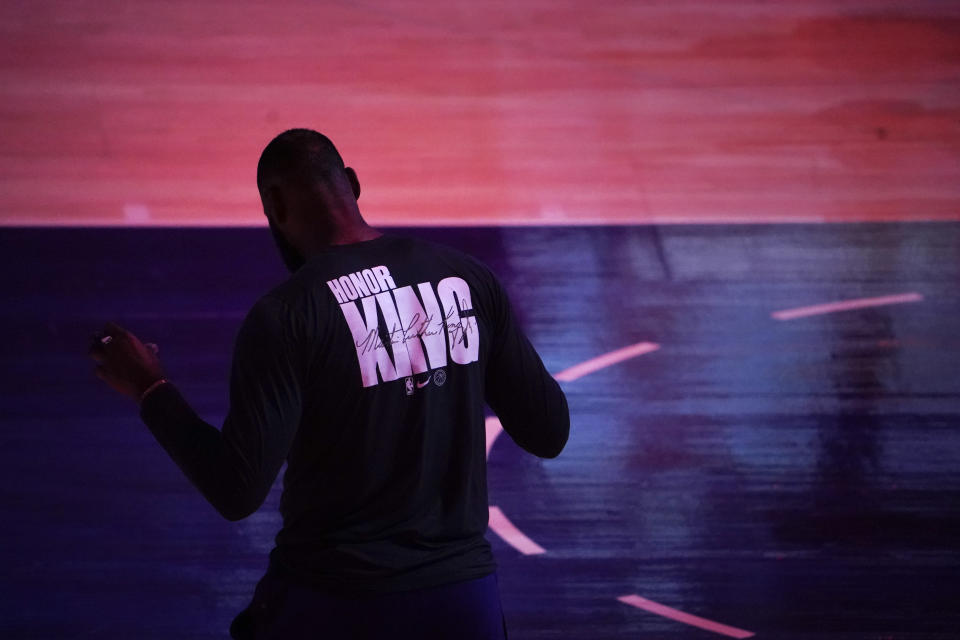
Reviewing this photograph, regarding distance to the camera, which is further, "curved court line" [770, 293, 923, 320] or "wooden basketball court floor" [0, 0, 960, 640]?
"curved court line" [770, 293, 923, 320]

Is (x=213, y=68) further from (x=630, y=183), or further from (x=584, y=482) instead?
(x=584, y=482)

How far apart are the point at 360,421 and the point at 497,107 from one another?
2278 mm

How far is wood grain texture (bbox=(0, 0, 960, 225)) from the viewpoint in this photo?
3.37 meters

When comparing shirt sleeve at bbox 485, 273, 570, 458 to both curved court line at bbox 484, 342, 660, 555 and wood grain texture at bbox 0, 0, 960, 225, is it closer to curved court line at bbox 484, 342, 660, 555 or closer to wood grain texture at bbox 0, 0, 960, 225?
curved court line at bbox 484, 342, 660, 555

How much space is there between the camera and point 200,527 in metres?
2.71

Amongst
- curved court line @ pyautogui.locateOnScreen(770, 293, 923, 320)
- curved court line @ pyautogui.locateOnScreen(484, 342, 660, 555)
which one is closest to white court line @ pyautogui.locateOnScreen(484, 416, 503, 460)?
curved court line @ pyautogui.locateOnScreen(484, 342, 660, 555)

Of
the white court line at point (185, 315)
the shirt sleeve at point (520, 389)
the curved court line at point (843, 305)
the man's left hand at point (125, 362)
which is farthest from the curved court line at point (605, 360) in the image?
the man's left hand at point (125, 362)

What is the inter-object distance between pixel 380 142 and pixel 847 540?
1.77 metres

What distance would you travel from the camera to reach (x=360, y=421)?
1413 mm

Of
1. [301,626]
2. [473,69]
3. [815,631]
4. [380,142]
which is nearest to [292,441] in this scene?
[301,626]

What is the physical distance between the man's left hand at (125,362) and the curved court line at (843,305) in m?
2.07

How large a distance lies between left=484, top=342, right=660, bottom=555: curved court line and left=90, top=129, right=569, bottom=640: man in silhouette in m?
1.19

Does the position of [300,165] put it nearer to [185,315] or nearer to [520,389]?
[520,389]
